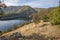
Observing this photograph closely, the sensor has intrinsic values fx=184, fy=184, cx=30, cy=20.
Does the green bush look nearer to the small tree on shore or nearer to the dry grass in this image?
the dry grass

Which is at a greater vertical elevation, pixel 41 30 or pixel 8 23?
pixel 8 23

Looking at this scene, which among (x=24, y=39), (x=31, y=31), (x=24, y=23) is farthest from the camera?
(x=24, y=23)

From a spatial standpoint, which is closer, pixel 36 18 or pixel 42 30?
pixel 42 30

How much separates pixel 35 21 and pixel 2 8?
1.33m

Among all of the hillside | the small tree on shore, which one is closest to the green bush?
the hillside

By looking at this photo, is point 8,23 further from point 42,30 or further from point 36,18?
point 42,30

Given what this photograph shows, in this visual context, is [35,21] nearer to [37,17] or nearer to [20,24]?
[37,17]

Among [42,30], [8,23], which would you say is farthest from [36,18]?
[8,23]

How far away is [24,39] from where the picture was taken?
5.50 metres

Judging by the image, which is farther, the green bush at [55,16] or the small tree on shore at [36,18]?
the green bush at [55,16]

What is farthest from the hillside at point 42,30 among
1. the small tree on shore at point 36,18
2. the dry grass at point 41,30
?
the small tree on shore at point 36,18

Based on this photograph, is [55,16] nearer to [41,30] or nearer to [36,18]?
[36,18]

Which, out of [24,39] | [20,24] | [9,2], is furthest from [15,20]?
[24,39]

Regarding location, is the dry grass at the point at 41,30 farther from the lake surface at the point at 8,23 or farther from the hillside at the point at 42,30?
the lake surface at the point at 8,23
